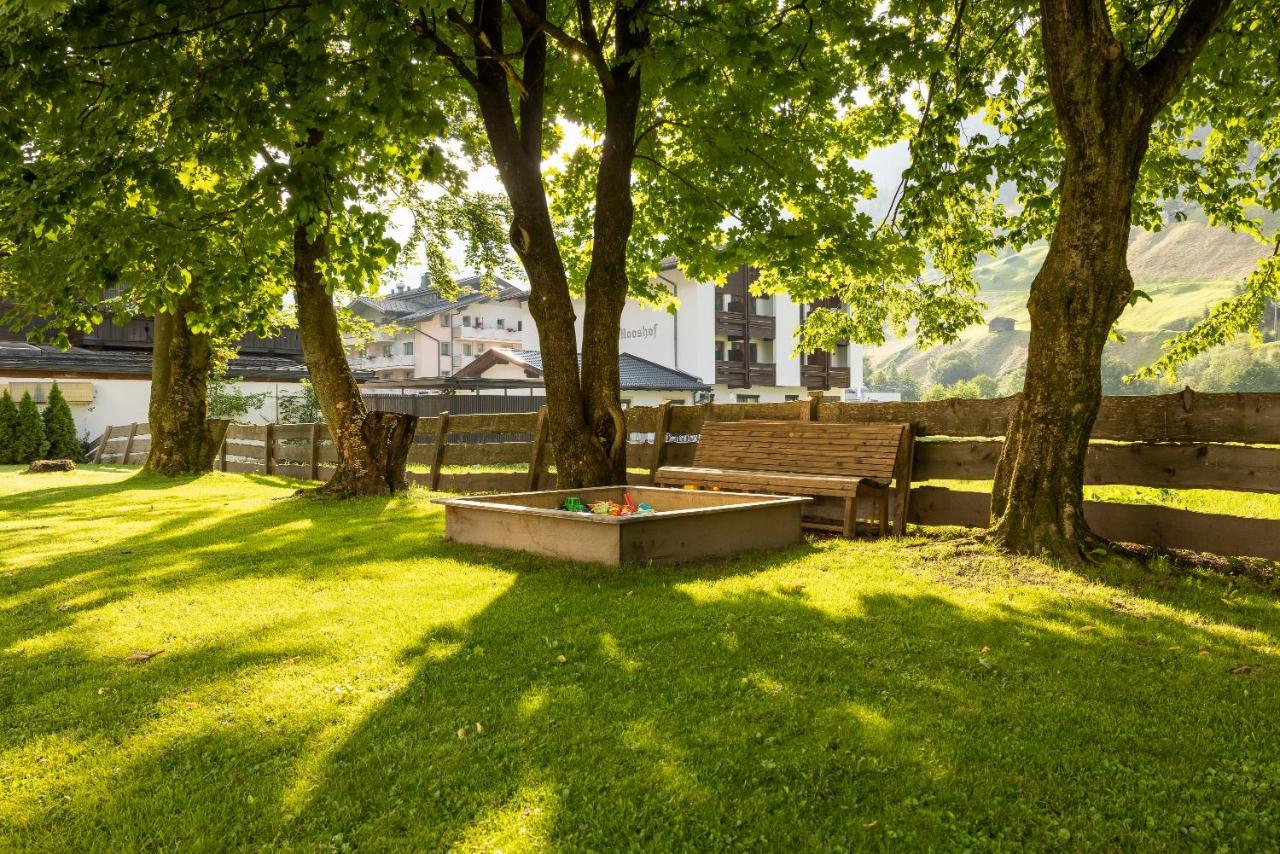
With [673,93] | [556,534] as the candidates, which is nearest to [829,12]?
[673,93]

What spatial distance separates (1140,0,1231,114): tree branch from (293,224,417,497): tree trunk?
33.9ft

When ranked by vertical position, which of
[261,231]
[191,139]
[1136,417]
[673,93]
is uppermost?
[673,93]

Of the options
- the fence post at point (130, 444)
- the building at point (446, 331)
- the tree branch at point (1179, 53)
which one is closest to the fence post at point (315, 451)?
the fence post at point (130, 444)

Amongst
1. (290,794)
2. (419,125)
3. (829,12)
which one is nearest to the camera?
(290,794)

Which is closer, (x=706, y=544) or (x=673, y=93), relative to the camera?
(x=706, y=544)

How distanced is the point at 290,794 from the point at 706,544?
14.4ft

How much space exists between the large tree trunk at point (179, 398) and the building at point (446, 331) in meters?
36.4

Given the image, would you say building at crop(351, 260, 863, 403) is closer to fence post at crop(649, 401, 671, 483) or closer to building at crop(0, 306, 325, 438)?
building at crop(0, 306, 325, 438)

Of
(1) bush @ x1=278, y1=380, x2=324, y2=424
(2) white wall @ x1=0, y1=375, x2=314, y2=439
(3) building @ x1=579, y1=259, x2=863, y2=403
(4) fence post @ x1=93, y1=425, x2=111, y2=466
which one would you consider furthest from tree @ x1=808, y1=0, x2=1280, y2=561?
(2) white wall @ x1=0, y1=375, x2=314, y2=439

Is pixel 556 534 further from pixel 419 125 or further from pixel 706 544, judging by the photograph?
pixel 419 125

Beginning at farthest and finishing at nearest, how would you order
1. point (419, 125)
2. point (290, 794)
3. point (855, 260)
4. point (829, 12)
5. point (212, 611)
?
point (855, 260)
point (829, 12)
point (419, 125)
point (212, 611)
point (290, 794)

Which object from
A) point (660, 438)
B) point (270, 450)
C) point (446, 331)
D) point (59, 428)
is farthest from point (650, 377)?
point (660, 438)

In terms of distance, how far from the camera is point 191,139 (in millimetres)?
7031

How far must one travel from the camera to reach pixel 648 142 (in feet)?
38.8
